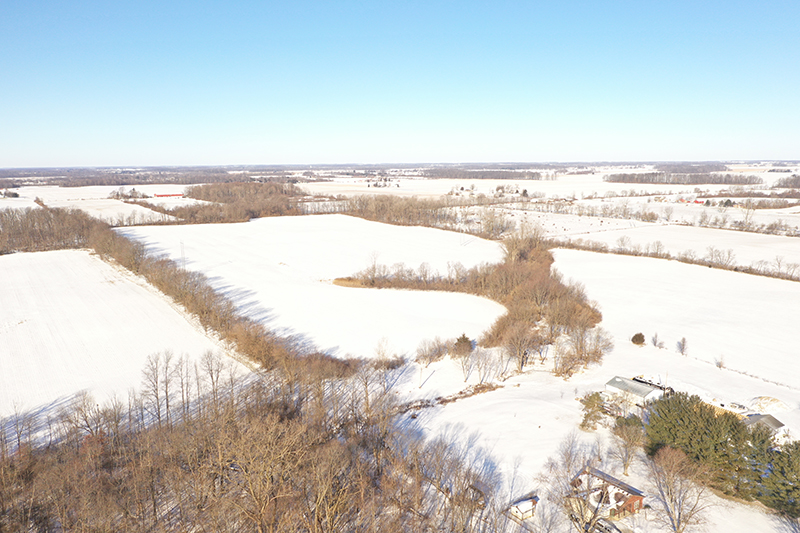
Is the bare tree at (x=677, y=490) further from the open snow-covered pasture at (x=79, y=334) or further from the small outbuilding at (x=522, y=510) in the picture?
the open snow-covered pasture at (x=79, y=334)

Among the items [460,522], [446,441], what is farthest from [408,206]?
[460,522]

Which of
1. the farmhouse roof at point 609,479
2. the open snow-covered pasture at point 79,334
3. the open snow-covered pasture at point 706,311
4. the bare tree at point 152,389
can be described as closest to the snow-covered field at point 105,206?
the open snow-covered pasture at point 79,334

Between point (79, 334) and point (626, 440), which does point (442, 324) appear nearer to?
point (626, 440)

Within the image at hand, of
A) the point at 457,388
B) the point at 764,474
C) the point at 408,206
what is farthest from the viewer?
the point at 408,206

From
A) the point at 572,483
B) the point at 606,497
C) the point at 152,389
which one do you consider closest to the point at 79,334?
the point at 152,389

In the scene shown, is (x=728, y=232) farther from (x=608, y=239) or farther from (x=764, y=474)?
(x=764, y=474)
